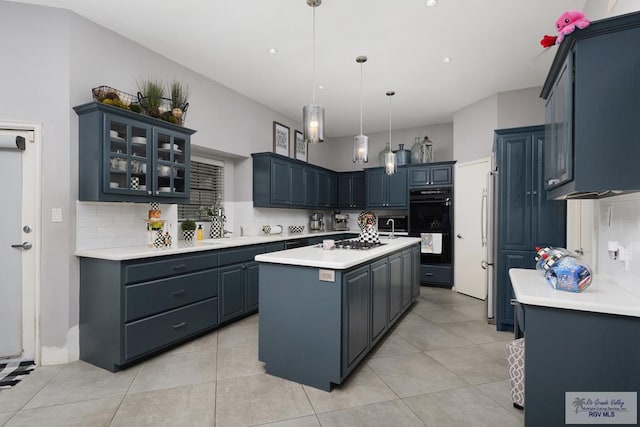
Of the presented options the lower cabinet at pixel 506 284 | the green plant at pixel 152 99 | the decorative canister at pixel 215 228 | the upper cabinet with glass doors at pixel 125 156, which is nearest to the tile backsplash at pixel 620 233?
the lower cabinet at pixel 506 284

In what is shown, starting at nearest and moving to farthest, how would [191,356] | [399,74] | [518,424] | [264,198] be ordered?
1. [518,424]
2. [191,356]
3. [399,74]
4. [264,198]

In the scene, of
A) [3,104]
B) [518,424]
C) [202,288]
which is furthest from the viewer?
[202,288]

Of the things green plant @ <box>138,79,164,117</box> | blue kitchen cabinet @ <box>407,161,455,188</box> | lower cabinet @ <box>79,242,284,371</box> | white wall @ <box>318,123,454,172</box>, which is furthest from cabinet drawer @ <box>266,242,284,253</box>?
blue kitchen cabinet @ <box>407,161,455,188</box>

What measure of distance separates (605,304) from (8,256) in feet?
13.3

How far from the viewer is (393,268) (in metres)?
3.40

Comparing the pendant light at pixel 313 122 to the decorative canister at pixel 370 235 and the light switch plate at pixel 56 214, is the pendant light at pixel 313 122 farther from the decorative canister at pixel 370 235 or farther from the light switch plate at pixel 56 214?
the light switch plate at pixel 56 214

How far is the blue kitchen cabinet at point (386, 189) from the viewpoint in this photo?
6037 mm

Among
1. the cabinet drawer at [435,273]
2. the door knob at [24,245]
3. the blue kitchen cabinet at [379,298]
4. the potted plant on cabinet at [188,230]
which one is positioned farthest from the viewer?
the cabinet drawer at [435,273]

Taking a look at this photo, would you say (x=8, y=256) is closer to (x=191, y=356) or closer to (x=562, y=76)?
(x=191, y=356)

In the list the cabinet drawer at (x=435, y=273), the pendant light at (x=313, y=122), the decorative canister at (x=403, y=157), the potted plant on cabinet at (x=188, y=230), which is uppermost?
the decorative canister at (x=403, y=157)

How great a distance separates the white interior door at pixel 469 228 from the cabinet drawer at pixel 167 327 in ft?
12.6

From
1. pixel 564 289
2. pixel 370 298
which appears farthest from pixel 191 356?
pixel 564 289

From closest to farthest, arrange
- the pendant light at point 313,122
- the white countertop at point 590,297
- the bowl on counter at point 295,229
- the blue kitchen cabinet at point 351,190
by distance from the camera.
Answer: the white countertop at point 590,297, the pendant light at point 313,122, the bowl on counter at point 295,229, the blue kitchen cabinet at point 351,190

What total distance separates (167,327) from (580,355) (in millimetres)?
2942
